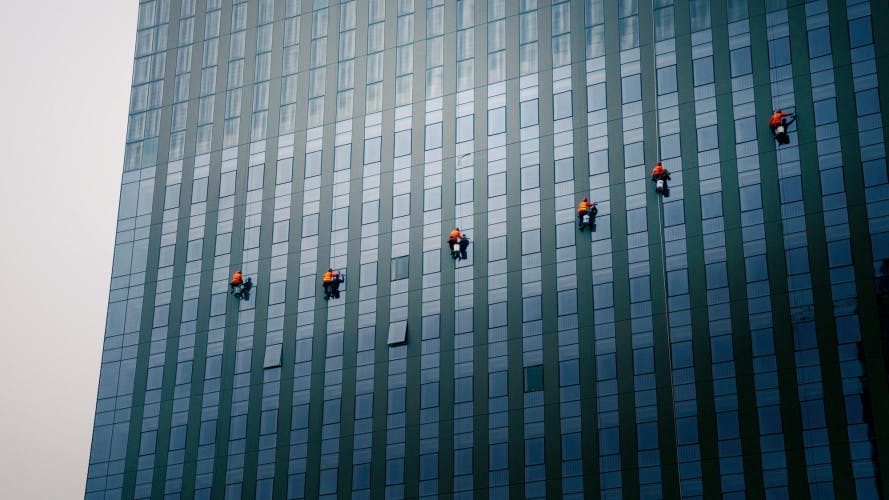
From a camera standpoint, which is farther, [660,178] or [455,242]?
[455,242]

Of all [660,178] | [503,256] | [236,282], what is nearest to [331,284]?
[236,282]

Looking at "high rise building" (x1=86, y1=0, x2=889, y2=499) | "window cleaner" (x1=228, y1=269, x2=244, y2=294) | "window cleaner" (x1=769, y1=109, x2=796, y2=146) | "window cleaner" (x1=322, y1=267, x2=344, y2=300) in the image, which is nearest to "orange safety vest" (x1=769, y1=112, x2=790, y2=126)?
"window cleaner" (x1=769, y1=109, x2=796, y2=146)

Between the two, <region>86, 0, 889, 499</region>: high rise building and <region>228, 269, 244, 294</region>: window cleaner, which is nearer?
<region>86, 0, 889, 499</region>: high rise building

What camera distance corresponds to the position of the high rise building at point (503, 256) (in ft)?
285

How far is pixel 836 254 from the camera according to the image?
285ft

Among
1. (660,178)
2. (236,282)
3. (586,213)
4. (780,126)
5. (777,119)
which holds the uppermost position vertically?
(777,119)

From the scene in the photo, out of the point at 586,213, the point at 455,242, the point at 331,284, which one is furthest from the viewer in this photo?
the point at 331,284

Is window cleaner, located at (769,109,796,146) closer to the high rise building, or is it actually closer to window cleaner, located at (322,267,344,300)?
the high rise building

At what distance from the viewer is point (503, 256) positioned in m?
98.7

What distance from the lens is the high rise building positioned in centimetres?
8688

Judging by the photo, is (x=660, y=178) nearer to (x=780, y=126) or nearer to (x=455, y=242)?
(x=780, y=126)

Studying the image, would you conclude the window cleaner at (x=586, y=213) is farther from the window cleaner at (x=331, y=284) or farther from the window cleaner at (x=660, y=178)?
the window cleaner at (x=331, y=284)

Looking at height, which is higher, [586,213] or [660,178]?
[660,178]

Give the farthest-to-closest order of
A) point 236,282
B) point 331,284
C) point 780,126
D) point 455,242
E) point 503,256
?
point 236,282
point 331,284
point 503,256
point 455,242
point 780,126
